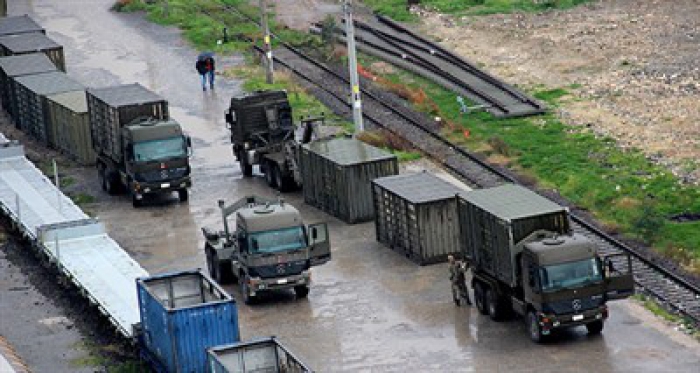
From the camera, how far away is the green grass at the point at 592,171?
51750 mm

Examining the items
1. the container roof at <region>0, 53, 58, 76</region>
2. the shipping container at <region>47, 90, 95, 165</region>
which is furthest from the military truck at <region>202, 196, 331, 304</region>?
the container roof at <region>0, 53, 58, 76</region>

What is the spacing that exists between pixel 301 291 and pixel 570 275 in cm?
896

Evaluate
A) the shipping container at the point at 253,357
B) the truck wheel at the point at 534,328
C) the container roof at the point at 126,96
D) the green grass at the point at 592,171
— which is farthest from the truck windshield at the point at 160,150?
the shipping container at the point at 253,357

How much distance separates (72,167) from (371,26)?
77.7ft

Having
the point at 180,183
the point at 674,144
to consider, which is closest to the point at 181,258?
the point at 180,183

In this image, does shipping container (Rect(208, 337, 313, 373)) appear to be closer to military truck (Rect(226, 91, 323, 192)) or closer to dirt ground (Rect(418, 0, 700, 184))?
military truck (Rect(226, 91, 323, 192))

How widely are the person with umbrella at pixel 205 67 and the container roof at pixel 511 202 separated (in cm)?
3172

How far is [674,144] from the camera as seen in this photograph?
61.6 metres

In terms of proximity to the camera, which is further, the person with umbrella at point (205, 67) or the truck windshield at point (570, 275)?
the person with umbrella at point (205, 67)

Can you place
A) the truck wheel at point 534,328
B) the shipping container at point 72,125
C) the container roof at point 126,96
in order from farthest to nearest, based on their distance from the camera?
the shipping container at point 72,125, the container roof at point 126,96, the truck wheel at point 534,328

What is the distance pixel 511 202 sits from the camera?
44938 millimetres

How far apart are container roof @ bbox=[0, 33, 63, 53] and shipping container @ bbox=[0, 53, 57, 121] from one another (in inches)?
47.4

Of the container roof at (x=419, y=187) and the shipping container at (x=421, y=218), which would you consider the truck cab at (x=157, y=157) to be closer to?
the container roof at (x=419, y=187)

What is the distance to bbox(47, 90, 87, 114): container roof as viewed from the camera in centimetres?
6669
